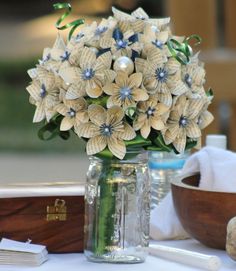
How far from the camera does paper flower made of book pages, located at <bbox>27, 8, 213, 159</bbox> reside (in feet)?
4.36

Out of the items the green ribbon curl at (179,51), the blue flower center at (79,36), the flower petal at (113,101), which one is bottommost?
the flower petal at (113,101)

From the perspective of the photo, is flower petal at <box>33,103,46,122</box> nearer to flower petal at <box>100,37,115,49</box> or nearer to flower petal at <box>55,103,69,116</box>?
flower petal at <box>55,103,69,116</box>

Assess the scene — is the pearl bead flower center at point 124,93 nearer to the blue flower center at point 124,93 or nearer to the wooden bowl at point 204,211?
the blue flower center at point 124,93

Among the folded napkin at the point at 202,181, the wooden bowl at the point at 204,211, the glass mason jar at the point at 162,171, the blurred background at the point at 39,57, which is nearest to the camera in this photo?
the wooden bowl at the point at 204,211

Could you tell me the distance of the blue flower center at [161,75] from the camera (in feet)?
4.42

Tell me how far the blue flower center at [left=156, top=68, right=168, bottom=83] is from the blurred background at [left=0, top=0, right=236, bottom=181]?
256 centimetres

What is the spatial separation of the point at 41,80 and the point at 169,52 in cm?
22

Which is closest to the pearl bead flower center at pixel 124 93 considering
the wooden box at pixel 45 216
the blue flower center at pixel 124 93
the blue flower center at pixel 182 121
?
the blue flower center at pixel 124 93

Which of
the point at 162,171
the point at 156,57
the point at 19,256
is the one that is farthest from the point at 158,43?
the point at 162,171

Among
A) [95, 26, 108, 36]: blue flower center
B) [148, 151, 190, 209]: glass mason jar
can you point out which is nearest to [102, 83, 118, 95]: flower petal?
[95, 26, 108, 36]: blue flower center

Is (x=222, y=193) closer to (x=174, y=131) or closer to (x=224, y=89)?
(x=174, y=131)

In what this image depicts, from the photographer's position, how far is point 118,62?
52.4 inches

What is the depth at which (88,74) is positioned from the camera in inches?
52.4

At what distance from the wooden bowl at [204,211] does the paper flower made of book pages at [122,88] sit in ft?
0.36
